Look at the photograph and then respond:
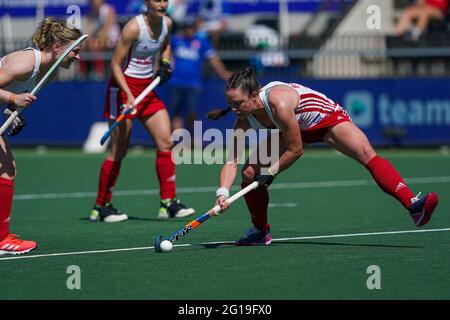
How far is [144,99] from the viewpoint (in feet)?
36.4

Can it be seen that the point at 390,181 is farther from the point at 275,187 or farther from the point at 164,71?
the point at 275,187

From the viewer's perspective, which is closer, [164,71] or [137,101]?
[137,101]

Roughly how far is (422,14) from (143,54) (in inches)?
431

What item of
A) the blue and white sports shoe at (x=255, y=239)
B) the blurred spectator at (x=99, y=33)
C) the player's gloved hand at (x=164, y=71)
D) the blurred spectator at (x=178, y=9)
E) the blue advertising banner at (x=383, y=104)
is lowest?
the blue and white sports shoe at (x=255, y=239)

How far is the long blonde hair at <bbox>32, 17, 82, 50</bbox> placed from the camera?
27.9ft

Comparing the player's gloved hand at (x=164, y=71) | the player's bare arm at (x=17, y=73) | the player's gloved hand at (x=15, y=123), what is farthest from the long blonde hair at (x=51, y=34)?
the player's gloved hand at (x=164, y=71)

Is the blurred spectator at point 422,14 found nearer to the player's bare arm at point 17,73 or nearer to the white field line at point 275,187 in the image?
the white field line at point 275,187

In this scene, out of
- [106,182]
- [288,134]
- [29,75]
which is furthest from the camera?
[106,182]

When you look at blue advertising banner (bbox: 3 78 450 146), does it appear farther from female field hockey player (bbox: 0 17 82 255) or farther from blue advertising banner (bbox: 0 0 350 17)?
female field hockey player (bbox: 0 17 82 255)

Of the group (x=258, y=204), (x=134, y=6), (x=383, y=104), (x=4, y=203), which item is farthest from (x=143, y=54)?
(x=134, y=6)

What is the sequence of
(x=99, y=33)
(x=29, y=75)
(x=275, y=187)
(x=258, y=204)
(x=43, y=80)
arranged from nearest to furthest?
(x=29, y=75) < (x=43, y=80) < (x=258, y=204) < (x=275, y=187) < (x=99, y=33)

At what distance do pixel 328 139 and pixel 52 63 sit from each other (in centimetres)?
225

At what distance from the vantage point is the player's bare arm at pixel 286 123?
27.0 feet
